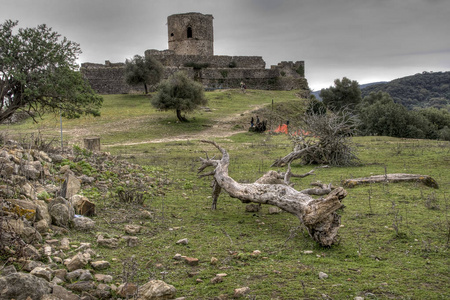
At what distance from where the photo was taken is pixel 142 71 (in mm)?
35906

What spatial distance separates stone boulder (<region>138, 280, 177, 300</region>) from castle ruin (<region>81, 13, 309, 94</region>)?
37750mm

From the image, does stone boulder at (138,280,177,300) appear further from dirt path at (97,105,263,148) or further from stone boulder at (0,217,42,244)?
dirt path at (97,105,263,148)

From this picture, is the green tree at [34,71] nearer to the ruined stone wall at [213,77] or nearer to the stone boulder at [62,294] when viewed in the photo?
the stone boulder at [62,294]

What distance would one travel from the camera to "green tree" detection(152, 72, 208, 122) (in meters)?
27.5

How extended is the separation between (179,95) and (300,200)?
2294cm

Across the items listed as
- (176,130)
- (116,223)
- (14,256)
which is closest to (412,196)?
(116,223)

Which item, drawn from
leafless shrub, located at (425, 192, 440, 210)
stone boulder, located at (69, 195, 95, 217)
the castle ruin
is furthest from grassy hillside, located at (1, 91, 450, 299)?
the castle ruin

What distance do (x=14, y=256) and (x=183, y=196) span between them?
471cm

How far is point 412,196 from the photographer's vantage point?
8.32 m

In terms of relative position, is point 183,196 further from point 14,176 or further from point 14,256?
point 14,256

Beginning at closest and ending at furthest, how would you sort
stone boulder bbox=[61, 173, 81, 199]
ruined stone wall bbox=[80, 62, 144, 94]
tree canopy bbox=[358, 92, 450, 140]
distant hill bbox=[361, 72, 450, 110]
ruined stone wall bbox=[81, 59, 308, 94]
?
stone boulder bbox=[61, 173, 81, 199]
tree canopy bbox=[358, 92, 450, 140]
ruined stone wall bbox=[80, 62, 144, 94]
ruined stone wall bbox=[81, 59, 308, 94]
distant hill bbox=[361, 72, 450, 110]

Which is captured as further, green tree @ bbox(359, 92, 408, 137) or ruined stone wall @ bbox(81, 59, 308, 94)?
ruined stone wall @ bbox(81, 59, 308, 94)

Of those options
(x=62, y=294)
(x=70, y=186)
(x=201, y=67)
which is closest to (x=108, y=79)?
(x=201, y=67)

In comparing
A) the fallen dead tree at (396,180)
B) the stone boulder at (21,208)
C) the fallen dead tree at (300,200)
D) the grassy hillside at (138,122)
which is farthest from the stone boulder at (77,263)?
the grassy hillside at (138,122)
